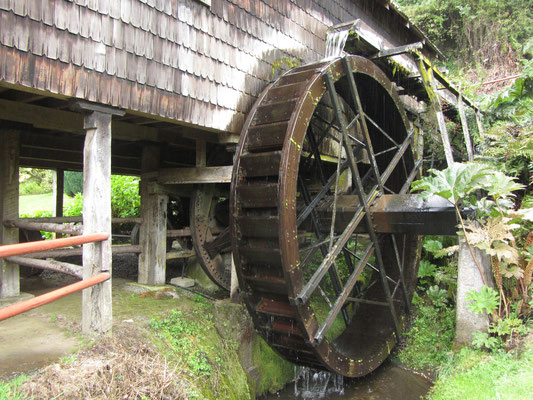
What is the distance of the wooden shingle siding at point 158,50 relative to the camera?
3.14 meters

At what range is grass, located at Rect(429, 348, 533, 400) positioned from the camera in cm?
346

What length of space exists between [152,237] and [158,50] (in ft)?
8.96

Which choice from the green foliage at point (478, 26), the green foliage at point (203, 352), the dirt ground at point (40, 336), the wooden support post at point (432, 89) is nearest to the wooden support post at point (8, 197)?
the dirt ground at point (40, 336)

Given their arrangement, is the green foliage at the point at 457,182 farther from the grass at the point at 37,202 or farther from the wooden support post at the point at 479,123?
the grass at the point at 37,202

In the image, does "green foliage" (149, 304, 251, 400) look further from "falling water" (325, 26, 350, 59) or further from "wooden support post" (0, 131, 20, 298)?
"falling water" (325, 26, 350, 59)

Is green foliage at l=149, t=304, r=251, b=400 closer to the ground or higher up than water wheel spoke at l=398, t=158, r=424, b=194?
closer to the ground

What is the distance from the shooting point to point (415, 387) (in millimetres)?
5496

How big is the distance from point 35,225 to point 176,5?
2.79 metres

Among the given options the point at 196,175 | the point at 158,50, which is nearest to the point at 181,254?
the point at 196,175

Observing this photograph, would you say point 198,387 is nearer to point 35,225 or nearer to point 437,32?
point 35,225

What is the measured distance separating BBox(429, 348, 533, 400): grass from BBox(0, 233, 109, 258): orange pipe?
3465 mm

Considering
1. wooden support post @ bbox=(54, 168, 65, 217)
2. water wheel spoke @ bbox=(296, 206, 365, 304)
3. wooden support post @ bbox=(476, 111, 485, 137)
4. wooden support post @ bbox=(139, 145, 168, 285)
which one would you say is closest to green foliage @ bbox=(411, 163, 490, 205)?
water wheel spoke @ bbox=(296, 206, 365, 304)

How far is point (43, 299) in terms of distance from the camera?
2.69 metres

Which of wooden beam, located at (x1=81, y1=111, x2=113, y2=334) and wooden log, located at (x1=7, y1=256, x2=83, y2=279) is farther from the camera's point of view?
wooden log, located at (x1=7, y1=256, x2=83, y2=279)
